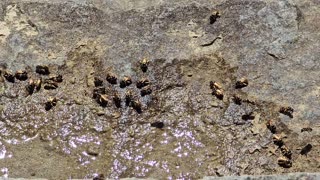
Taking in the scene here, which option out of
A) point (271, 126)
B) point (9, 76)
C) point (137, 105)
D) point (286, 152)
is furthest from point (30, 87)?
point (286, 152)

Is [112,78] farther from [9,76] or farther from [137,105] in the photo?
[9,76]

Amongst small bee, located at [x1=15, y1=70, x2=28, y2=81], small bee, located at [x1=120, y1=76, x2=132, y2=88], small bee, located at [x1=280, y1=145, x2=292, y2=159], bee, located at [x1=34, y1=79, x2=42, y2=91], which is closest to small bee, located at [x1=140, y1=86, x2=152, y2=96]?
small bee, located at [x1=120, y1=76, x2=132, y2=88]

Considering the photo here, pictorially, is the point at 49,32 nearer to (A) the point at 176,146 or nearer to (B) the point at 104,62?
(B) the point at 104,62

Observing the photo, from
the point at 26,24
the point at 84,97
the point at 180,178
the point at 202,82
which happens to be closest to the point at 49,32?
the point at 26,24

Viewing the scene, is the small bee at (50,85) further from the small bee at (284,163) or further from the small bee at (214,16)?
the small bee at (284,163)

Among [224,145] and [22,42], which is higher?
[22,42]

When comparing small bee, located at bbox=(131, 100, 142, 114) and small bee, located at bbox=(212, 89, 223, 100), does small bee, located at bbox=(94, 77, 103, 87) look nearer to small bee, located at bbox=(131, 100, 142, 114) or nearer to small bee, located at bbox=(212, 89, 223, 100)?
small bee, located at bbox=(131, 100, 142, 114)

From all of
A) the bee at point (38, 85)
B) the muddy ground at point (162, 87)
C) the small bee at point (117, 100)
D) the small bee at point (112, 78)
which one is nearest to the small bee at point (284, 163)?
the muddy ground at point (162, 87)
